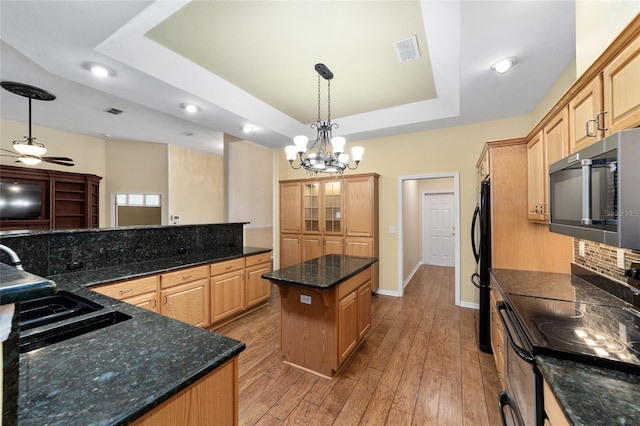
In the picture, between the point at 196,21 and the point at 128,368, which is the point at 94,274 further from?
the point at 196,21

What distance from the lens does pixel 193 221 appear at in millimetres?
6840

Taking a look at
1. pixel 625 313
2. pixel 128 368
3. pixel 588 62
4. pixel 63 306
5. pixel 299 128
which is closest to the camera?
pixel 128 368

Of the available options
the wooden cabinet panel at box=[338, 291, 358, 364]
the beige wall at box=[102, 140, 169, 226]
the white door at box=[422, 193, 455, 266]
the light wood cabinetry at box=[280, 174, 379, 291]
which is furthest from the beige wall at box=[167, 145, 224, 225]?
the white door at box=[422, 193, 455, 266]

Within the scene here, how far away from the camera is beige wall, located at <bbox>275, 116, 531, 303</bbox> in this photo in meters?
3.87

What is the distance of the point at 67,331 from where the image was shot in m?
1.25

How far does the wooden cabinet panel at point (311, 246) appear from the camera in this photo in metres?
4.75

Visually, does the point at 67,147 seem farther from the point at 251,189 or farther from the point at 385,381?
the point at 385,381

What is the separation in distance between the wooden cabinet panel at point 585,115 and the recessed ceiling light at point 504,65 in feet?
3.41

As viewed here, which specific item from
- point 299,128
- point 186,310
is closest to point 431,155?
point 299,128

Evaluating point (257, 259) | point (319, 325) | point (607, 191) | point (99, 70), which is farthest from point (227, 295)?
point (607, 191)

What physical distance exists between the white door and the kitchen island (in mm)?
5206

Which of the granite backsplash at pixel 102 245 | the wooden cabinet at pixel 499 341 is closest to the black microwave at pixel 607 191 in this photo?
the wooden cabinet at pixel 499 341

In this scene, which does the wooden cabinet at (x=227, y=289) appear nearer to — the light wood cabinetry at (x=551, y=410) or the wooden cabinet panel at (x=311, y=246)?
the wooden cabinet panel at (x=311, y=246)

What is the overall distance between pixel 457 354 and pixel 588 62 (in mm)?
2595
